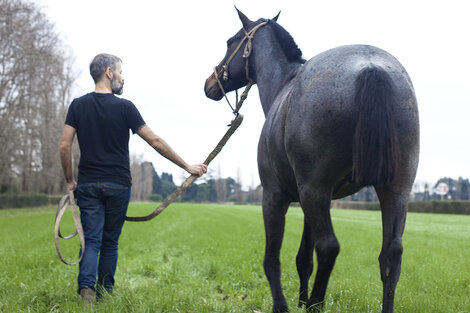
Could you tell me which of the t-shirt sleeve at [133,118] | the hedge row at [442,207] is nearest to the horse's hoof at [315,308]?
the t-shirt sleeve at [133,118]

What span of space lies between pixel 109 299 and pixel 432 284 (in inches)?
165

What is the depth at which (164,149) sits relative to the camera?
3828 mm

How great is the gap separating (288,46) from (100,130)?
203cm

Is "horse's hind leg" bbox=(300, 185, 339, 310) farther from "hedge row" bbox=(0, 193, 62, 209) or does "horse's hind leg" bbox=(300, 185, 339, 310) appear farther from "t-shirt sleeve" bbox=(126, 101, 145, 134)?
"hedge row" bbox=(0, 193, 62, 209)

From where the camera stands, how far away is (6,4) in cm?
2088

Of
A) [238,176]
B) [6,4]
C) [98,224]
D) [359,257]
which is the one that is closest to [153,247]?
[359,257]

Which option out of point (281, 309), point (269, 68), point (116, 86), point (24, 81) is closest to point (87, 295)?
point (281, 309)

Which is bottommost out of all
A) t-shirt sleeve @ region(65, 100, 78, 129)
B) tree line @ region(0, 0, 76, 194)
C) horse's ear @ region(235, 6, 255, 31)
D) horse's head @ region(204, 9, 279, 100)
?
t-shirt sleeve @ region(65, 100, 78, 129)

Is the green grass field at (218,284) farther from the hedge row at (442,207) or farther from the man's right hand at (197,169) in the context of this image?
the hedge row at (442,207)

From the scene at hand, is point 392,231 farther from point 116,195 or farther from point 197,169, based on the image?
point 116,195

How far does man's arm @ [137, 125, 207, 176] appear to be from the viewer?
3.78 m

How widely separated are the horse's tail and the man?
6.12 feet

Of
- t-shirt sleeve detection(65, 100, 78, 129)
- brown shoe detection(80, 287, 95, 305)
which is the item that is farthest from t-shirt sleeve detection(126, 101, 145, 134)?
brown shoe detection(80, 287, 95, 305)

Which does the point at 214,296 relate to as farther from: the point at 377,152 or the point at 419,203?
the point at 419,203
